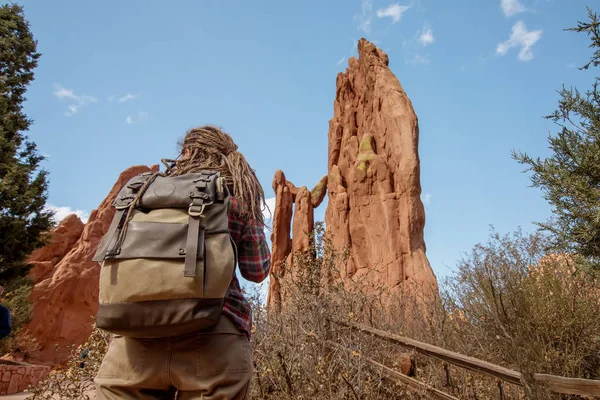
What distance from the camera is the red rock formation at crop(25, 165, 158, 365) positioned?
81.0 feet

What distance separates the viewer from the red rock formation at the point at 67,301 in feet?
81.0

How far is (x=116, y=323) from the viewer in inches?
52.5

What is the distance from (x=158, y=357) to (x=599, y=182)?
24.3 ft

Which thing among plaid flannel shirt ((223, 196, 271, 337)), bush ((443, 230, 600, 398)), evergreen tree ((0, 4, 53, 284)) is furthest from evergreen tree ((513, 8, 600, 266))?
evergreen tree ((0, 4, 53, 284))

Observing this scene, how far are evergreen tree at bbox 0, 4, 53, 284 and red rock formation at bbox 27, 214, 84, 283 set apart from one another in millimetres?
16368

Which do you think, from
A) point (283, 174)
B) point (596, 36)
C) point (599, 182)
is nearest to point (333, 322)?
point (599, 182)

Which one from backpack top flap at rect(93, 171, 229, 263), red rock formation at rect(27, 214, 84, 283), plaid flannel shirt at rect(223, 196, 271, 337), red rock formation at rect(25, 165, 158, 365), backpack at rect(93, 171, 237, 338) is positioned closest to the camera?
backpack at rect(93, 171, 237, 338)

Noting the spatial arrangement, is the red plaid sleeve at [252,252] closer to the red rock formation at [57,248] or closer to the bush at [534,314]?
the bush at [534,314]

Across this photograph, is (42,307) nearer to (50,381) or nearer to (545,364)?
(50,381)

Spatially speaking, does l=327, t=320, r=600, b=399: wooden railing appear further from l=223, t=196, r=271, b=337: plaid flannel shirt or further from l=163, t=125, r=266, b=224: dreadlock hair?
l=163, t=125, r=266, b=224: dreadlock hair

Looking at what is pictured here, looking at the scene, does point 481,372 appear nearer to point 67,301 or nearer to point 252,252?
point 252,252

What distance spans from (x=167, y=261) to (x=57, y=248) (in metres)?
32.7

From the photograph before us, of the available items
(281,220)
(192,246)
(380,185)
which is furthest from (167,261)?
(281,220)

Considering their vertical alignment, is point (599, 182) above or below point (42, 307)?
above
